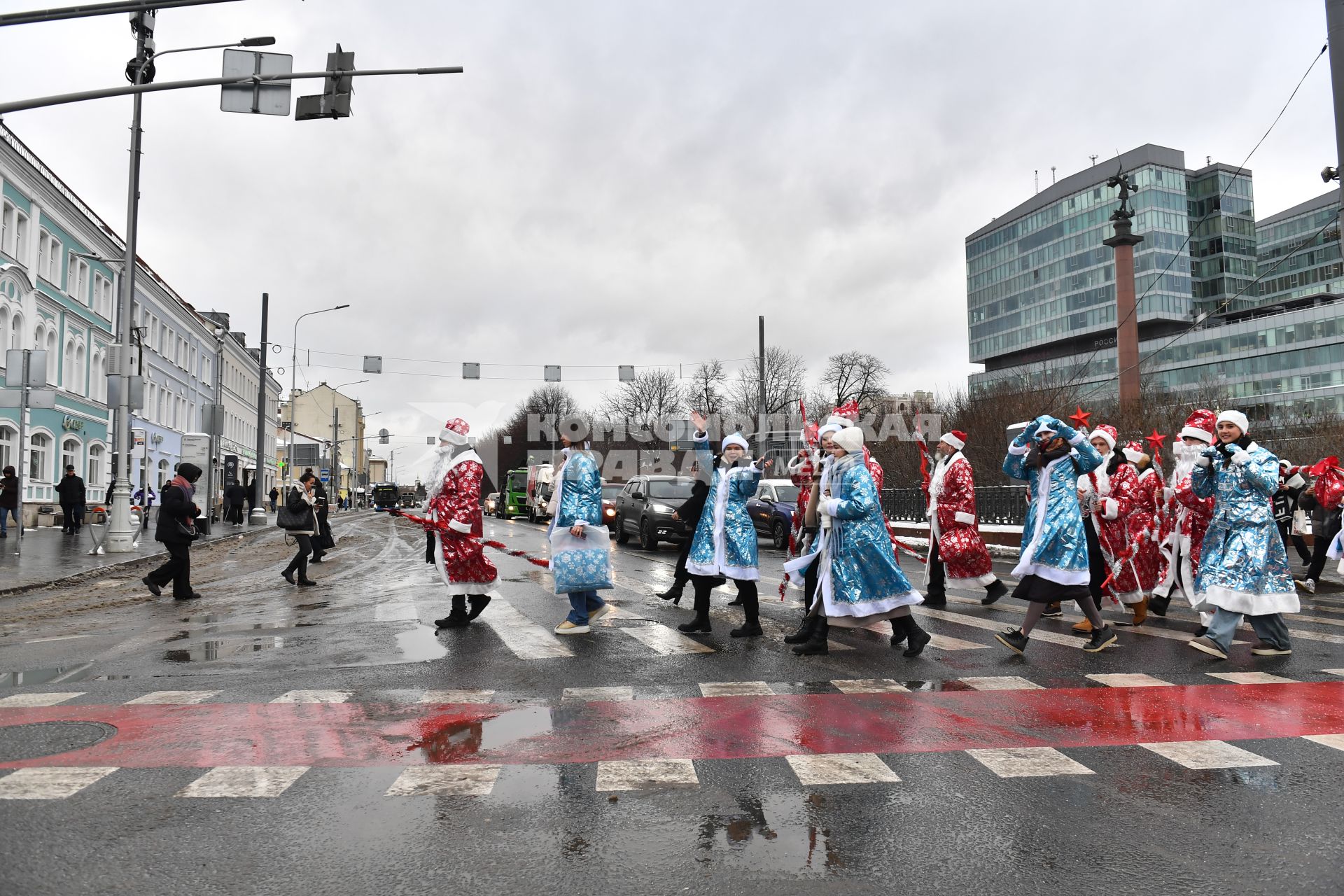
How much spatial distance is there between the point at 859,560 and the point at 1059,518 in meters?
1.58

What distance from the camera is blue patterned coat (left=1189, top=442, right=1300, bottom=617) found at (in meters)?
7.26

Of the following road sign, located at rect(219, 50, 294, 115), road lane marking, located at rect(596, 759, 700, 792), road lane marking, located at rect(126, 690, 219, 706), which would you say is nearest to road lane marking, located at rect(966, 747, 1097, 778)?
road lane marking, located at rect(596, 759, 700, 792)

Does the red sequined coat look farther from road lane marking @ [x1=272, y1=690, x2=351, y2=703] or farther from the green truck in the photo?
the green truck

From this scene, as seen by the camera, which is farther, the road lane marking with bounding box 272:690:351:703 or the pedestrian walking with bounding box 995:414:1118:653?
the pedestrian walking with bounding box 995:414:1118:653

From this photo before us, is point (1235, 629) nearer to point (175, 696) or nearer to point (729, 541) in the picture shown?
point (729, 541)

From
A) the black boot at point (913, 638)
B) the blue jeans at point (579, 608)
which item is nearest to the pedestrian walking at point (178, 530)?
the blue jeans at point (579, 608)

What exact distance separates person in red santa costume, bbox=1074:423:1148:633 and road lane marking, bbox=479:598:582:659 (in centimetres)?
462

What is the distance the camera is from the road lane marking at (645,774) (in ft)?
13.6

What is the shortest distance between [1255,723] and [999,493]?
55.3 ft

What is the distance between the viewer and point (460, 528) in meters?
8.93

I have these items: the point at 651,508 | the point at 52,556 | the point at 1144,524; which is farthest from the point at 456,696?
the point at 52,556

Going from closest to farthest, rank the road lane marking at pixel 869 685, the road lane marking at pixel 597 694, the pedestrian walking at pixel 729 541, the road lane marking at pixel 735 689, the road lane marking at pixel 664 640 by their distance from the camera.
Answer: the road lane marking at pixel 597 694
the road lane marking at pixel 735 689
the road lane marking at pixel 869 685
the road lane marking at pixel 664 640
the pedestrian walking at pixel 729 541

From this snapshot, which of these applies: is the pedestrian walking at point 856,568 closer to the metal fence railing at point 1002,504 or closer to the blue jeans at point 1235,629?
the blue jeans at point 1235,629

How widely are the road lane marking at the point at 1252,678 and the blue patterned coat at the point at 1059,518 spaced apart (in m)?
1.11
